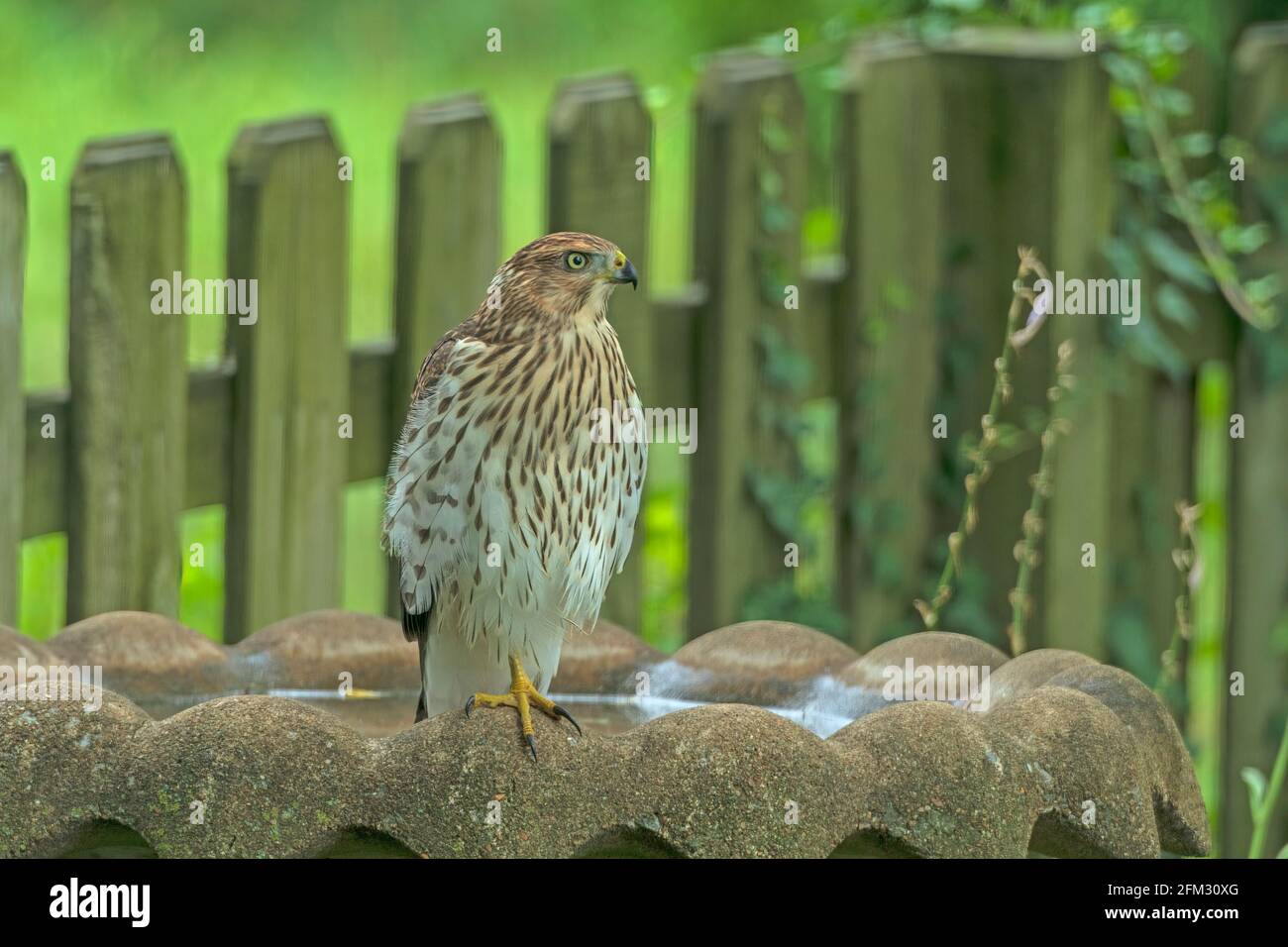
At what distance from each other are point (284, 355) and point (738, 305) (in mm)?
1136

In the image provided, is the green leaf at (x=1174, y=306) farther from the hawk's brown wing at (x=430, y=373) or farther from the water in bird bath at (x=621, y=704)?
the hawk's brown wing at (x=430, y=373)

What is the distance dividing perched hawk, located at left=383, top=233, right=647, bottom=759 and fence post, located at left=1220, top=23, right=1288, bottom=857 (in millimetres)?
2310

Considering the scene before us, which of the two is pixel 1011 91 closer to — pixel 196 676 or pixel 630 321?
pixel 630 321

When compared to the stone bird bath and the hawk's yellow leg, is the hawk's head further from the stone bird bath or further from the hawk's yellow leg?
the stone bird bath

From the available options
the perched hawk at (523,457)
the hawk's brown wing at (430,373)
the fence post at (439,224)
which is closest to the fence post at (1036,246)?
the fence post at (439,224)

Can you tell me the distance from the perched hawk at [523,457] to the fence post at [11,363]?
105 cm

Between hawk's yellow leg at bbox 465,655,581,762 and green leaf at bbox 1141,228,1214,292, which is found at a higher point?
green leaf at bbox 1141,228,1214,292

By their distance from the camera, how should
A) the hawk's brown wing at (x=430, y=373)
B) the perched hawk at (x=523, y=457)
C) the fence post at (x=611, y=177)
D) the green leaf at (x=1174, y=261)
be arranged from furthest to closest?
1. the green leaf at (x=1174, y=261)
2. the fence post at (x=611, y=177)
3. the hawk's brown wing at (x=430, y=373)
4. the perched hawk at (x=523, y=457)

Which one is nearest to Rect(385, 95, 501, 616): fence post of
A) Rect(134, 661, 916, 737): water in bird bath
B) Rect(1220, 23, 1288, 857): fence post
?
Rect(134, 661, 916, 737): water in bird bath

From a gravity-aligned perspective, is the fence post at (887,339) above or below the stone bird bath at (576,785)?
above

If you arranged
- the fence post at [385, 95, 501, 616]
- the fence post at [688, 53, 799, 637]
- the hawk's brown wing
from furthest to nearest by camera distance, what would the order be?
the fence post at [688, 53, 799, 637] → the fence post at [385, 95, 501, 616] → the hawk's brown wing

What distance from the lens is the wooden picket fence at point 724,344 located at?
393 centimetres

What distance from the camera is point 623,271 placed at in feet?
10.1

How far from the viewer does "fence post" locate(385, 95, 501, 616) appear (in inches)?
162
